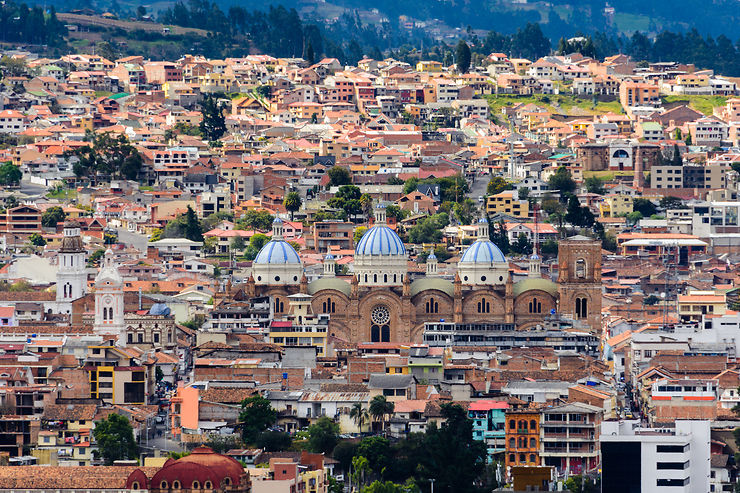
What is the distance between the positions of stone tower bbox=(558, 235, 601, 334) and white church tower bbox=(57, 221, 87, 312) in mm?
24805

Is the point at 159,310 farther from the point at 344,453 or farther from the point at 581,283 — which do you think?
the point at 344,453

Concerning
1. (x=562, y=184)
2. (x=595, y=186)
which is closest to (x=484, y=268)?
(x=562, y=184)

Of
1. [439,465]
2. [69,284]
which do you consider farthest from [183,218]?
[439,465]

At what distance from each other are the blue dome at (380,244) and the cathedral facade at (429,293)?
7 centimetres

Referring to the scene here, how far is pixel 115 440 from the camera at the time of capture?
8988 centimetres

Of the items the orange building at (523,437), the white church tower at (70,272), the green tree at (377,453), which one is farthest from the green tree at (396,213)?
the green tree at (377,453)

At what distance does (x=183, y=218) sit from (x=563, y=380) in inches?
2073

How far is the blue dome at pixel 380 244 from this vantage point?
119812mm

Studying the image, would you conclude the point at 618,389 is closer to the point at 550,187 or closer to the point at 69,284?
the point at 69,284

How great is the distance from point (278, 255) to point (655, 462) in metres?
42.9

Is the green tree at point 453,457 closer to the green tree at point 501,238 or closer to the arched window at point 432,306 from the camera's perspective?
the arched window at point 432,306

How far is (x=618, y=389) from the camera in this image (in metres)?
108

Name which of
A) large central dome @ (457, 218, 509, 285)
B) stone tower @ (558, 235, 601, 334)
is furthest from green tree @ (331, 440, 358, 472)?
large central dome @ (457, 218, 509, 285)

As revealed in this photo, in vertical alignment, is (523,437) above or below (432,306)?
below
